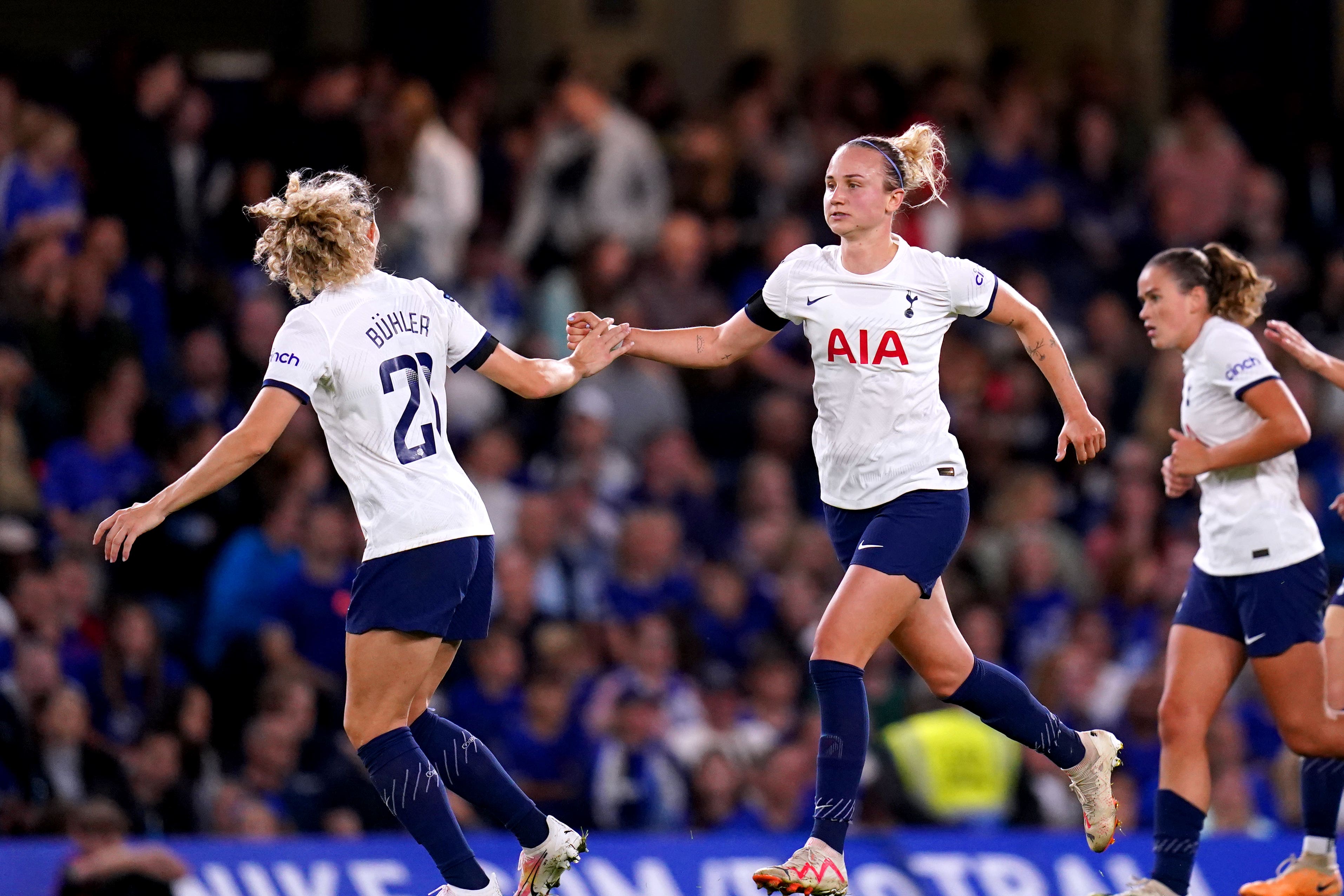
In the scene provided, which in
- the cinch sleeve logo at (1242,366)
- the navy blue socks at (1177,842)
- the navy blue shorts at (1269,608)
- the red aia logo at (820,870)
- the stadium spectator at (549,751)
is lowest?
the stadium spectator at (549,751)

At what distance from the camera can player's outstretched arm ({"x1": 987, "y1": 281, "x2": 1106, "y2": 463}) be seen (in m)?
5.90

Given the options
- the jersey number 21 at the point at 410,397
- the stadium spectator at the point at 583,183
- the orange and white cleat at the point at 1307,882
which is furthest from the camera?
the stadium spectator at the point at 583,183

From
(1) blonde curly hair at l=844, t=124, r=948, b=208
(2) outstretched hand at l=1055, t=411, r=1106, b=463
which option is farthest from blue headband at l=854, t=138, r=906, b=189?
(2) outstretched hand at l=1055, t=411, r=1106, b=463

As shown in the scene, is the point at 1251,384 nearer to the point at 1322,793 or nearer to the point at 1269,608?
the point at 1269,608

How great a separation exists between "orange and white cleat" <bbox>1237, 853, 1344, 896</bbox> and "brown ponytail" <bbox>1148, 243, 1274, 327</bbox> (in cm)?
179

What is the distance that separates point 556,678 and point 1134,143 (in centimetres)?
650

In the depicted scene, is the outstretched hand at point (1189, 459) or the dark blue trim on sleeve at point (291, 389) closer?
the dark blue trim on sleeve at point (291, 389)

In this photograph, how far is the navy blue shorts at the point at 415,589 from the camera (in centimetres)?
551

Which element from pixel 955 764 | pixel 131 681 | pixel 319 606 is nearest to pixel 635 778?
pixel 955 764

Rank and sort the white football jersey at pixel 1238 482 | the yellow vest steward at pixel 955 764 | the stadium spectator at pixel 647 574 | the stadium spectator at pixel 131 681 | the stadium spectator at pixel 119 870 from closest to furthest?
the white football jersey at pixel 1238 482 → the stadium spectator at pixel 119 870 → the stadium spectator at pixel 131 681 → the yellow vest steward at pixel 955 764 → the stadium spectator at pixel 647 574

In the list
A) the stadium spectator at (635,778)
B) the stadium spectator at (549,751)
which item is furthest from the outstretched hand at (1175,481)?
the stadium spectator at (549,751)

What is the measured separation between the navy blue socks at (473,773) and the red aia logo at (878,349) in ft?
5.23

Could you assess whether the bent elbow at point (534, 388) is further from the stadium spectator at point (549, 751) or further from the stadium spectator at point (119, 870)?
the stadium spectator at point (549, 751)

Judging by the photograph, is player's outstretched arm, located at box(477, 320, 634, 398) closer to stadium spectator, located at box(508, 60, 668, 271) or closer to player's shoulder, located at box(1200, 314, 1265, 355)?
player's shoulder, located at box(1200, 314, 1265, 355)
